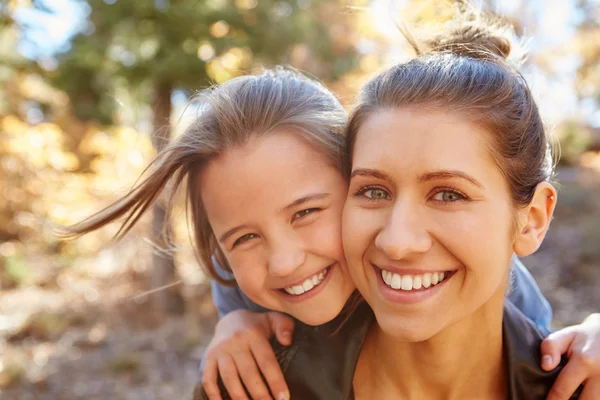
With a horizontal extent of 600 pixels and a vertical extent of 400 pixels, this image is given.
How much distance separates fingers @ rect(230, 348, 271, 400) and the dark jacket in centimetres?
9

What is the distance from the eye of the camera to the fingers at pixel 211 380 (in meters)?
1.77

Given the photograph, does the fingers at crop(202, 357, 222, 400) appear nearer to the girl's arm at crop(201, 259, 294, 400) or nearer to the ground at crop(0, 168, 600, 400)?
the girl's arm at crop(201, 259, 294, 400)

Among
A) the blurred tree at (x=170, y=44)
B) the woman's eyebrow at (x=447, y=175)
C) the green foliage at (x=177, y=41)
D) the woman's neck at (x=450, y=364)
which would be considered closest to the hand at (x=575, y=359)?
the woman's neck at (x=450, y=364)

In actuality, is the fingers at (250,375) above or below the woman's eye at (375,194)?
below

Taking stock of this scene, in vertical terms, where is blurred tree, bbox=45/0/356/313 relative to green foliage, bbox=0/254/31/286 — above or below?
above

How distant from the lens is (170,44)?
5.75 metres

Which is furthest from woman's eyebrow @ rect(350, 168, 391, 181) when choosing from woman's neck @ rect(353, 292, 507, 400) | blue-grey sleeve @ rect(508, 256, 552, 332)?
blue-grey sleeve @ rect(508, 256, 552, 332)

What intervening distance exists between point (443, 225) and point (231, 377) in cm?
89

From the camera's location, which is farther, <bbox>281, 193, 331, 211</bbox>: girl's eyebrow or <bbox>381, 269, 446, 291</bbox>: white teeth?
<bbox>281, 193, 331, 211</bbox>: girl's eyebrow

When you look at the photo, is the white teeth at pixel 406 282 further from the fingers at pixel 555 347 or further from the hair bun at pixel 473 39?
the hair bun at pixel 473 39

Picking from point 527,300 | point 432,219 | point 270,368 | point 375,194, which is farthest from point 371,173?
point 527,300

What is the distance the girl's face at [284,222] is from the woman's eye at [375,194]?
19 cm

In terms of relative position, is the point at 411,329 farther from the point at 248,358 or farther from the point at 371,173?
the point at 248,358

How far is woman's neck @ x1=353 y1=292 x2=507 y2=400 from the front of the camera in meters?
1.61
